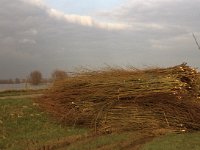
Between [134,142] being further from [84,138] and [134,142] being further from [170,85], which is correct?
[170,85]

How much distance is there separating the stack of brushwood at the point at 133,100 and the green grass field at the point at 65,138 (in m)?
0.68

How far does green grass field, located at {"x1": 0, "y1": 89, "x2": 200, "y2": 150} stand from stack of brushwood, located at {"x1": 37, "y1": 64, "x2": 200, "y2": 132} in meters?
0.68

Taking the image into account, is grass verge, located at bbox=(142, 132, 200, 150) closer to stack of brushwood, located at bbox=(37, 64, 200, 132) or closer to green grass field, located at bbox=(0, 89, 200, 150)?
green grass field, located at bbox=(0, 89, 200, 150)

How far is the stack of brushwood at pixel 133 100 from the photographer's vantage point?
14656mm

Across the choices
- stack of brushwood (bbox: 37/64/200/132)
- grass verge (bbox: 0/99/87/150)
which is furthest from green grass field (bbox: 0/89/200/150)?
stack of brushwood (bbox: 37/64/200/132)

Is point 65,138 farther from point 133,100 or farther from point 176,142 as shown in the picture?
point 133,100

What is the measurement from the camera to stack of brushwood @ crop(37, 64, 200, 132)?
14656 millimetres

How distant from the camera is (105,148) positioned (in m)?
11.1

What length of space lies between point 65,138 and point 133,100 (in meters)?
3.40

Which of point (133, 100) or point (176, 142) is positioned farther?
point (133, 100)

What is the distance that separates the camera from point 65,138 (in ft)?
41.2

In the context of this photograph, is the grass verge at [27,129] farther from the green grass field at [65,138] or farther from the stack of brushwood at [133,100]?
the stack of brushwood at [133,100]

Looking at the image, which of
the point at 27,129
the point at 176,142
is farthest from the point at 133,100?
the point at 27,129

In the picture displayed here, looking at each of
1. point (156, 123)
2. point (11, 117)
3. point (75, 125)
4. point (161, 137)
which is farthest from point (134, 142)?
point (11, 117)
